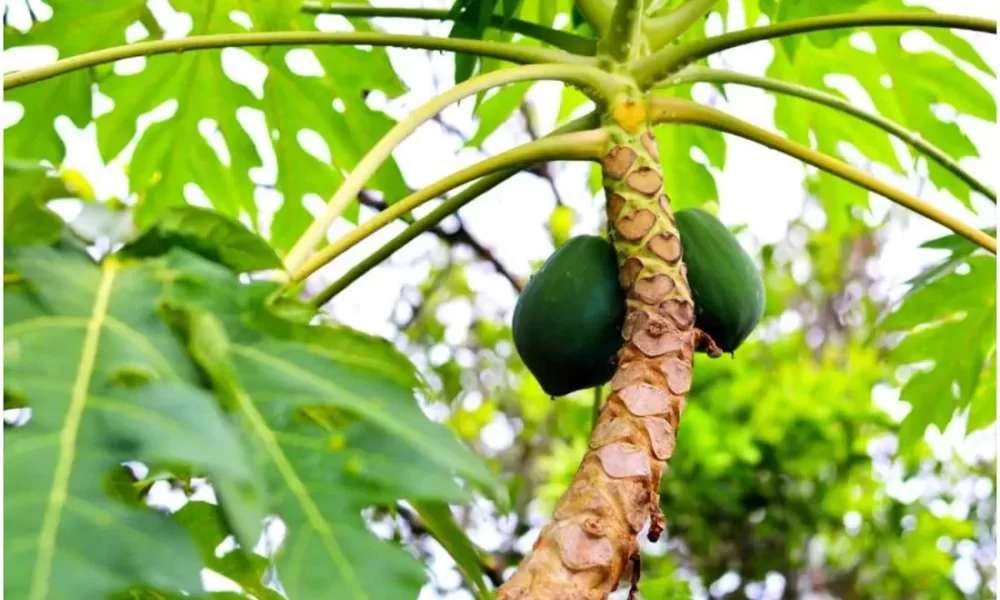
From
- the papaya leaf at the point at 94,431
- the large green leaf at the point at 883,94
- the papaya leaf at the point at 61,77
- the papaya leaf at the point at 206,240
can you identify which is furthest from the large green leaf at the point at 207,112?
the papaya leaf at the point at 94,431

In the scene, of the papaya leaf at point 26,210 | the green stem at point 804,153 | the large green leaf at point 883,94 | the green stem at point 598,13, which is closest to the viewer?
the papaya leaf at point 26,210

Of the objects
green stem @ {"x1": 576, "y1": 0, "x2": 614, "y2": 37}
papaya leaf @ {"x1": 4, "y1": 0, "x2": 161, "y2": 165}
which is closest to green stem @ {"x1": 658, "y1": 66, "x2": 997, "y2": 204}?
green stem @ {"x1": 576, "y1": 0, "x2": 614, "y2": 37}

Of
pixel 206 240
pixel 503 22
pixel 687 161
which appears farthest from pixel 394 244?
pixel 687 161

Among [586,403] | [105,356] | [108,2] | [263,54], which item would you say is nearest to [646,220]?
[105,356]

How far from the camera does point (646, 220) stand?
1.33 meters

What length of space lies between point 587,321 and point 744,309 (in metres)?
0.21

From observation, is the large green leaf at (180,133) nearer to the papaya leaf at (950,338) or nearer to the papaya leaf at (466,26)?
the papaya leaf at (466,26)

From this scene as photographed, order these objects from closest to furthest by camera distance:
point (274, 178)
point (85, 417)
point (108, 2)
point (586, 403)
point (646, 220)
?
point (85, 417) → point (646, 220) → point (108, 2) → point (274, 178) → point (586, 403)

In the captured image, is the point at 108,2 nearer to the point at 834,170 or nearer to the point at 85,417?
the point at 834,170

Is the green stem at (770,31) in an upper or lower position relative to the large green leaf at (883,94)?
lower

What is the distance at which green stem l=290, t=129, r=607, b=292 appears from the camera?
3.63 ft

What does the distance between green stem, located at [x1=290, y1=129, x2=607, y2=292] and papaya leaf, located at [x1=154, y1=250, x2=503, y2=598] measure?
22 centimetres

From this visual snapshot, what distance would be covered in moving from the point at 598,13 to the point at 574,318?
1.39 feet

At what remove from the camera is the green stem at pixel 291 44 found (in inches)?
48.0
